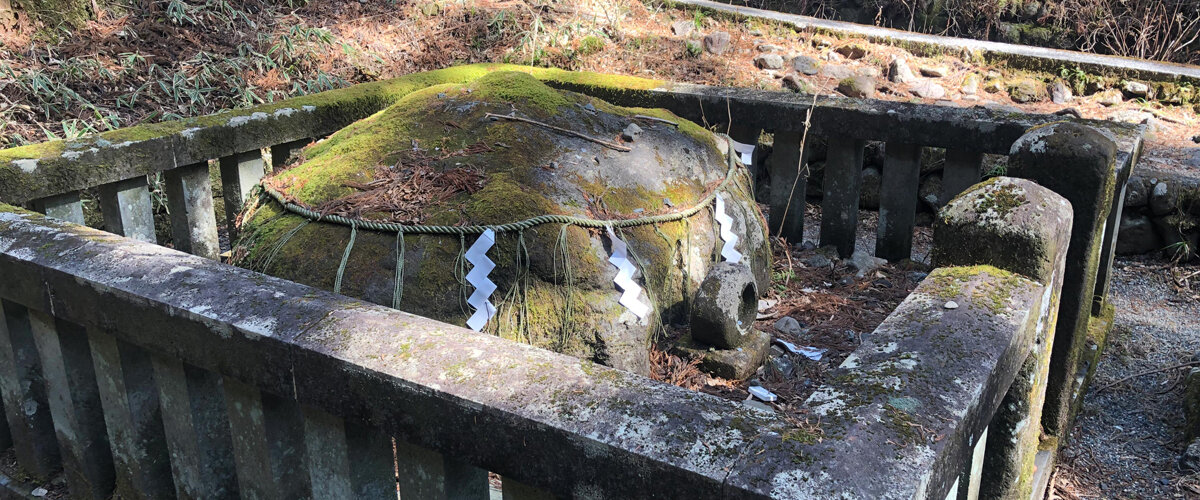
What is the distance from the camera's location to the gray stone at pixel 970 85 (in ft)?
21.4

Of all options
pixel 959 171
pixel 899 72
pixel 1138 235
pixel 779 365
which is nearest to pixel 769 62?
pixel 899 72

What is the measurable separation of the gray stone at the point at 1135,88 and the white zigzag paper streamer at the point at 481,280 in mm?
5677

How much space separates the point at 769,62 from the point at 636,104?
2856mm

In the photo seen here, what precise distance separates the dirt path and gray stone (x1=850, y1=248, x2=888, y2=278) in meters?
1.04

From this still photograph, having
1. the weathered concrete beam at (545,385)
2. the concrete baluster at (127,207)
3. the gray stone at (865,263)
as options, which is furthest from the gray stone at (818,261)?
A: the concrete baluster at (127,207)

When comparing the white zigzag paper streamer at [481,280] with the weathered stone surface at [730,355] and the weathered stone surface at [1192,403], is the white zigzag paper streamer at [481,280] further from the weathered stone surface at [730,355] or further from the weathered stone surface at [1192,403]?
the weathered stone surface at [1192,403]

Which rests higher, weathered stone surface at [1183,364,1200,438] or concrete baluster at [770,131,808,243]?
concrete baluster at [770,131,808,243]

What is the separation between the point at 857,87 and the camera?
251 inches

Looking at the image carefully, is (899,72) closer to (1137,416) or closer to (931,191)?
(931,191)

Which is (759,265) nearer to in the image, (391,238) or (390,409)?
(391,238)

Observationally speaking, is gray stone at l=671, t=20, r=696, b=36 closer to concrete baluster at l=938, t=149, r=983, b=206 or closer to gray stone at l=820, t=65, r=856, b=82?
gray stone at l=820, t=65, r=856, b=82

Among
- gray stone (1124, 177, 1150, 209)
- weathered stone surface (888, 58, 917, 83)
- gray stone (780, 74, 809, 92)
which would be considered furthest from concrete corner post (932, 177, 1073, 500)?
weathered stone surface (888, 58, 917, 83)

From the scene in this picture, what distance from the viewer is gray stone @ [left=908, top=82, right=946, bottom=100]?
6.45 metres

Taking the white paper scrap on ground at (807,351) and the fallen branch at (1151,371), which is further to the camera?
the fallen branch at (1151,371)
